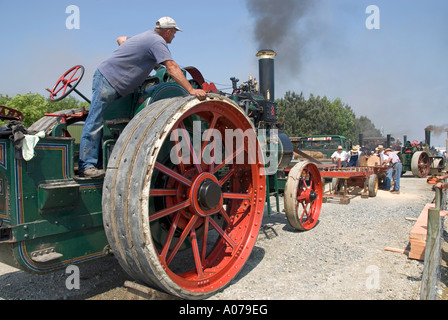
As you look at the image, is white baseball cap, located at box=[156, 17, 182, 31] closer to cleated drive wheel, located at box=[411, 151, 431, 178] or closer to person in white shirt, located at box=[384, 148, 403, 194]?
person in white shirt, located at box=[384, 148, 403, 194]

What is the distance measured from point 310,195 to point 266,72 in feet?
8.09

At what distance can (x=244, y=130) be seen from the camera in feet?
11.3

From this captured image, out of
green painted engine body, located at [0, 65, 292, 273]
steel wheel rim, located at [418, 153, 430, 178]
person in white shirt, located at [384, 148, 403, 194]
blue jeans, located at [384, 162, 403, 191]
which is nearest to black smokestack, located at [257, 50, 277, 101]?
green painted engine body, located at [0, 65, 292, 273]

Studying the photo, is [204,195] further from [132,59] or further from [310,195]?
[310,195]

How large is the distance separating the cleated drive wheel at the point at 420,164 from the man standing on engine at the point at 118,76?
13.5 metres

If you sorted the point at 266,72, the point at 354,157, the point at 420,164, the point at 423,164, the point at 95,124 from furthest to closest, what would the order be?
the point at 423,164 → the point at 420,164 → the point at 354,157 → the point at 266,72 → the point at 95,124

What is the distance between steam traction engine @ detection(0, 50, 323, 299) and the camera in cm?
232

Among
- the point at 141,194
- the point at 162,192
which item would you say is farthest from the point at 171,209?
the point at 141,194

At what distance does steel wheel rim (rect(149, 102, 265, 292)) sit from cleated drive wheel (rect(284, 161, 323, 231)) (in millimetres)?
1386

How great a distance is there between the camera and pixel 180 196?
9.88 feet

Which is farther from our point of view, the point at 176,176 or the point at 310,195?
the point at 310,195

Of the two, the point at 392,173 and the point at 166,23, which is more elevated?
the point at 166,23

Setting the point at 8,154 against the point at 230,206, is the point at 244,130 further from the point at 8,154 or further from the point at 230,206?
the point at 8,154

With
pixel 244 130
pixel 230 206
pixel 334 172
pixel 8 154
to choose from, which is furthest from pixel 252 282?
pixel 334 172
